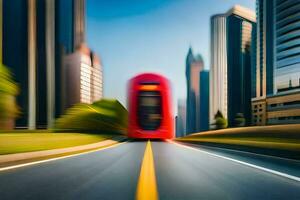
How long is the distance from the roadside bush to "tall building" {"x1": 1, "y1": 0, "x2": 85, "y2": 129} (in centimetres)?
4122

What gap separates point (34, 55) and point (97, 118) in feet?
188

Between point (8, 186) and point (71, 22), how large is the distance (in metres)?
126

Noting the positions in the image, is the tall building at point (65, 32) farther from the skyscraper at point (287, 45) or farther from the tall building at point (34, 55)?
the skyscraper at point (287, 45)

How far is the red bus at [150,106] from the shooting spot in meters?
24.2

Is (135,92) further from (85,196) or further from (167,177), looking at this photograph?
(85,196)

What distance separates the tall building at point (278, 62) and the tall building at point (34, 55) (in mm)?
72030

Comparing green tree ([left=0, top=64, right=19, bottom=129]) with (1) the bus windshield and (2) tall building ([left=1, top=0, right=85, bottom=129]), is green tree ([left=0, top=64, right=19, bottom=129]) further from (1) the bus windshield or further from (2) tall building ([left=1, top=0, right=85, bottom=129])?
(2) tall building ([left=1, top=0, right=85, bottom=129])

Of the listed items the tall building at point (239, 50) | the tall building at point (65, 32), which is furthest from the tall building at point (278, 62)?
the tall building at point (65, 32)

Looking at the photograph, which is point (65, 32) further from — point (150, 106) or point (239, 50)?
point (239, 50)

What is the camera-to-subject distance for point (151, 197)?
468 cm

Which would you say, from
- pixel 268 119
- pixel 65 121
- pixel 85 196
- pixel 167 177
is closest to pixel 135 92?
pixel 167 177

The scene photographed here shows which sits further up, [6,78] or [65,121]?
[6,78]

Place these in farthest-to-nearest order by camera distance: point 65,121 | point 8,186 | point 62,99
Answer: point 62,99
point 65,121
point 8,186

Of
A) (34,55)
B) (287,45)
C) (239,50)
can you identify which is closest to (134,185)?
(34,55)
